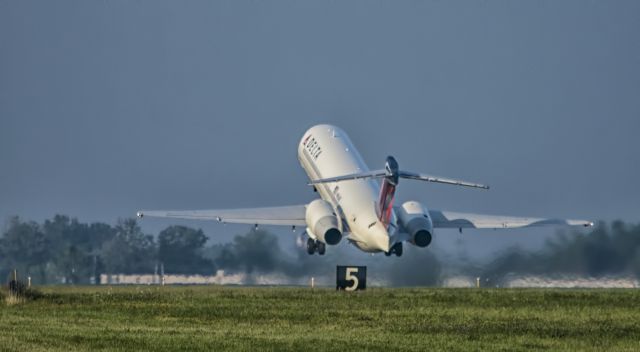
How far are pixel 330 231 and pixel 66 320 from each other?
3478 cm

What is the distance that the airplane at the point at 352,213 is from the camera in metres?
76.6

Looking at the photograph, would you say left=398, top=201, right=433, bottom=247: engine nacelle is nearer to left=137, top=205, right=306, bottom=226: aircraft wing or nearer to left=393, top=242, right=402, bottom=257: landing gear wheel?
left=393, top=242, right=402, bottom=257: landing gear wheel

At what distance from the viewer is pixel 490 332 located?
4381 centimetres

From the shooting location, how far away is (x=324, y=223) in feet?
269

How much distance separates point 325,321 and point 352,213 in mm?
33362

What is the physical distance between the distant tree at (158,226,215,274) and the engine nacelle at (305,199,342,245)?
22.9ft

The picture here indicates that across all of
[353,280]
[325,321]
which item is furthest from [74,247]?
[325,321]

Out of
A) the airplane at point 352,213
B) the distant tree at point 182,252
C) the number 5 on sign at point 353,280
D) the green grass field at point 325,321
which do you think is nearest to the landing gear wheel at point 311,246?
the airplane at point 352,213

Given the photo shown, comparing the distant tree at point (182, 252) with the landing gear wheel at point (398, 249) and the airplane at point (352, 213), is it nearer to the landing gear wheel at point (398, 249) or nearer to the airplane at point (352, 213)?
the airplane at point (352, 213)

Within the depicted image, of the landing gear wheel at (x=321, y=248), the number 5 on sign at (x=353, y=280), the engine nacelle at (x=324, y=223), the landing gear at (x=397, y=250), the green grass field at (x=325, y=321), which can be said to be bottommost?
the green grass field at (x=325, y=321)

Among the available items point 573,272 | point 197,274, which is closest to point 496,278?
point 573,272

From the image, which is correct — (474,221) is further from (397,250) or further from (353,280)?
(353,280)

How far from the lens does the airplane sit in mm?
76562

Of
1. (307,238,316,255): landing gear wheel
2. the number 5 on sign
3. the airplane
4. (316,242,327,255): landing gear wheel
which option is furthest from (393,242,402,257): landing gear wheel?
the number 5 on sign
